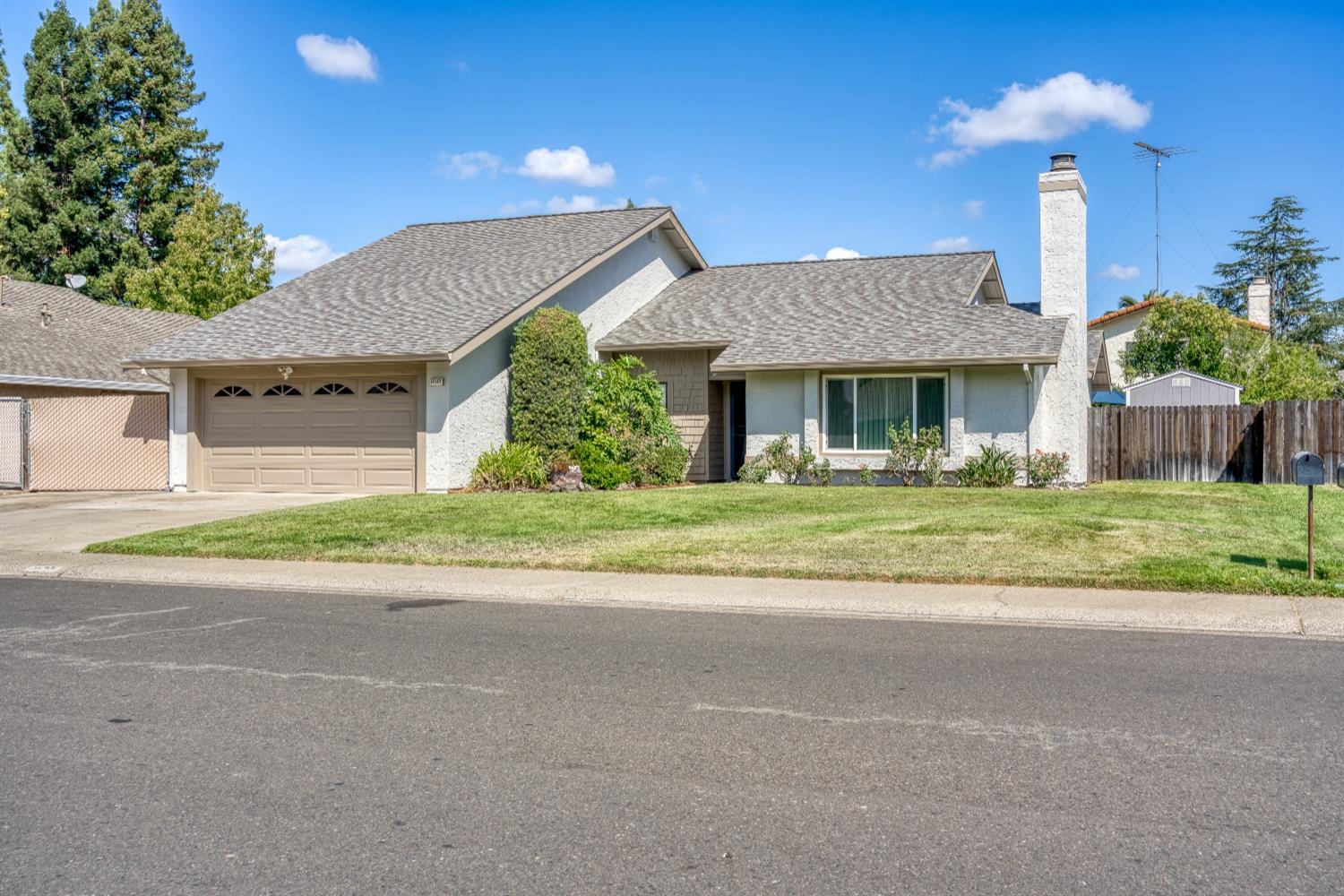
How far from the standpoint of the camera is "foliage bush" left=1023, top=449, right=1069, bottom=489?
2059 cm

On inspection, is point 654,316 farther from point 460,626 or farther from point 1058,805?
point 1058,805

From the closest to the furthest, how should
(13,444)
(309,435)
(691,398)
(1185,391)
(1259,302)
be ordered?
(309,435) < (13,444) < (691,398) < (1185,391) < (1259,302)

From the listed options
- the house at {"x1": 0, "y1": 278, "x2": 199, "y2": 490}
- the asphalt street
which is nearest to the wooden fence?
the asphalt street

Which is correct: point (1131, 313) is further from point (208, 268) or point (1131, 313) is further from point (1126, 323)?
point (208, 268)

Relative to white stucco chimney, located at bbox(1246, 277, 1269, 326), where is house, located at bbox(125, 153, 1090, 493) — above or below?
below

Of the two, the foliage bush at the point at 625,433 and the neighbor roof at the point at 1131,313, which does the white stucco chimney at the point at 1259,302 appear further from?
the foliage bush at the point at 625,433

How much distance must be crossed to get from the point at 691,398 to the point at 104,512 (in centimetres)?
1127

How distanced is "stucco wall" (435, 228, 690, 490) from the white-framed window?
206 inches

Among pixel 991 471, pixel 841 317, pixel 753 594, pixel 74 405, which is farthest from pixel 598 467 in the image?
pixel 74 405

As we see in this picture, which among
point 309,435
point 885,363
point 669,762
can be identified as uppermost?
point 885,363

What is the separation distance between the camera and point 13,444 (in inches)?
894

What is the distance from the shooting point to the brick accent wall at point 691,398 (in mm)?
23844

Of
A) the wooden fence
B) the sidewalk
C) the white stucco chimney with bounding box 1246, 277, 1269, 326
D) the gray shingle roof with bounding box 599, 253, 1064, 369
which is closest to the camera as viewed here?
the sidewalk

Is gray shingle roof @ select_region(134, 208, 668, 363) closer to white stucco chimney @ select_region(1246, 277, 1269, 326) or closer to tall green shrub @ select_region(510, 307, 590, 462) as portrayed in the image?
tall green shrub @ select_region(510, 307, 590, 462)
